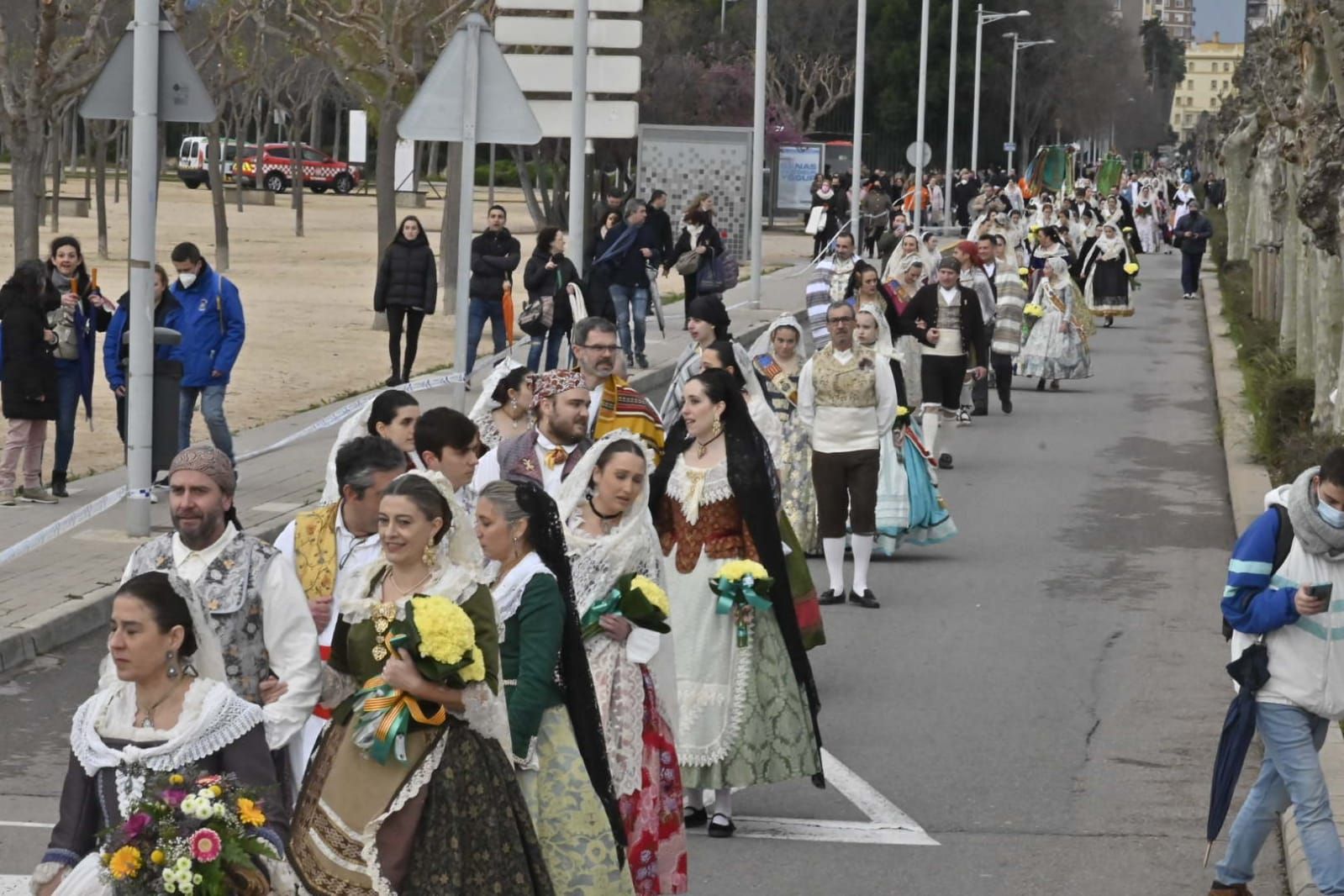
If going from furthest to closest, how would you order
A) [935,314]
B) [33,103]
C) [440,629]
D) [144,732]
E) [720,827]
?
[33,103] → [935,314] → [720,827] → [440,629] → [144,732]

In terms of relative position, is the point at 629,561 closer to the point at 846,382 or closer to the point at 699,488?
the point at 699,488

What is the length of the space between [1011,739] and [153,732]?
564 centimetres

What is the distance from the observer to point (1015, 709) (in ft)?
34.3

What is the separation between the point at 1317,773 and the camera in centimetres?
693

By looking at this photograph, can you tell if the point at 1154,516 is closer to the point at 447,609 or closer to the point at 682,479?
the point at 682,479

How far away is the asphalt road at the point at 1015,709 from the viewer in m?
7.92

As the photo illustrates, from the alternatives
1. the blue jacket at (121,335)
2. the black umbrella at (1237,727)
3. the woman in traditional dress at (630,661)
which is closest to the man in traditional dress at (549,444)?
the woman in traditional dress at (630,661)

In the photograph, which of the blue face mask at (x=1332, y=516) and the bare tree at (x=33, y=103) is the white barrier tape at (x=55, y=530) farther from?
the bare tree at (x=33, y=103)

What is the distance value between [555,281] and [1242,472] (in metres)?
7.39

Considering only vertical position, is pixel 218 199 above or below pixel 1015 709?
above

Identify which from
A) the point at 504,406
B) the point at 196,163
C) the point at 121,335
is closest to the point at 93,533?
the point at 121,335

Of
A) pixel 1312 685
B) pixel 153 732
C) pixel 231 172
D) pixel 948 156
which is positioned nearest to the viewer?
pixel 153 732

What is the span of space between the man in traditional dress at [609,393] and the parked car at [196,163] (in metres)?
67.6

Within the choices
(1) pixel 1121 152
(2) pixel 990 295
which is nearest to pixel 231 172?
(2) pixel 990 295
